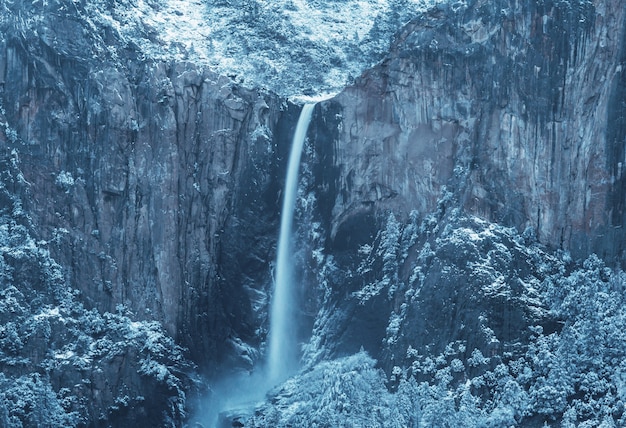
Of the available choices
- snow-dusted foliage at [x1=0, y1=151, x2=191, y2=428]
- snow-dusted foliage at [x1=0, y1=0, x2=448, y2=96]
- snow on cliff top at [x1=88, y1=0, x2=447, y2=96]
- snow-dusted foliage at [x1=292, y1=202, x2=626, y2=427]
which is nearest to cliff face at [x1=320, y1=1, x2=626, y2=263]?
snow-dusted foliage at [x1=292, y1=202, x2=626, y2=427]

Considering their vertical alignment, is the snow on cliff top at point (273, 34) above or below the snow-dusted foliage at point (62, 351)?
above

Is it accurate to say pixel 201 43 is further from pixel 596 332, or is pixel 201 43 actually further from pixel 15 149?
pixel 596 332

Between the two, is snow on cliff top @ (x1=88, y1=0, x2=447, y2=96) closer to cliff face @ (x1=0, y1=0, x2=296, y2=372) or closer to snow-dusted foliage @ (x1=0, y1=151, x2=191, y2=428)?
cliff face @ (x1=0, y1=0, x2=296, y2=372)

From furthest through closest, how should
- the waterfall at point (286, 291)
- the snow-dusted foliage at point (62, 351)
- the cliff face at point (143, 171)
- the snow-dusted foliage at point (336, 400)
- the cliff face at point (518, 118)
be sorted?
the waterfall at point (286, 291), the cliff face at point (143, 171), the snow-dusted foliage at point (62, 351), the cliff face at point (518, 118), the snow-dusted foliage at point (336, 400)

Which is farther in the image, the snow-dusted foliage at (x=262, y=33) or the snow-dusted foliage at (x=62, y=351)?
the snow-dusted foliage at (x=262, y=33)

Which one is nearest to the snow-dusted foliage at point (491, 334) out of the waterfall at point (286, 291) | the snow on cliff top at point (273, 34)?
the waterfall at point (286, 291)

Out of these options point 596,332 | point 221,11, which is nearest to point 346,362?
point 596,332

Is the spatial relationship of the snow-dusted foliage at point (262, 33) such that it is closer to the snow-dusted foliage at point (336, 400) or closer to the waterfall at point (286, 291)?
the waterfall at point (286, 291)

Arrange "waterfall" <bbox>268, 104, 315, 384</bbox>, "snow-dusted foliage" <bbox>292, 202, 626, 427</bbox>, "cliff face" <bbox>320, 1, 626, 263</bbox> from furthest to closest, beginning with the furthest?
1. "waterfall" <bbox>268, 104, 315, 384</bbox>
2. "cliff face" <bbox>320, 1, 626, 263</bbox>
3. "snow-dusted foliage" <bbox>292, 202, 626, 427</bbox>

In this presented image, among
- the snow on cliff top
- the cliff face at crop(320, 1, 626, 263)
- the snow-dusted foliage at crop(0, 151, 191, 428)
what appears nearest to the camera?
the cliff face at crop(320, 1, 626, 263)
